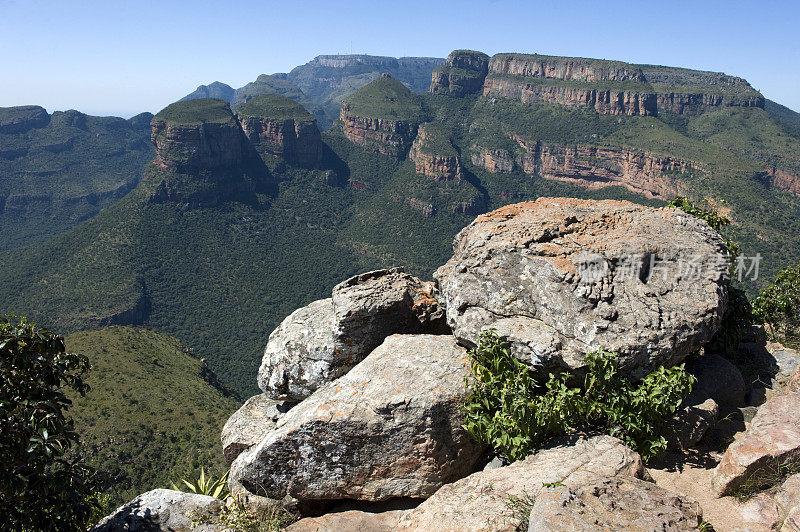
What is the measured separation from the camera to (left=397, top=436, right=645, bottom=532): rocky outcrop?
669 centimetres

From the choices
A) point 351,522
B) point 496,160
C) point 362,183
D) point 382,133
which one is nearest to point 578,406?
point 351,522

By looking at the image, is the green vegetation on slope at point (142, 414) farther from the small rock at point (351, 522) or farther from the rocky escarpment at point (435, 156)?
the rocky escarpment at point (435, 156)

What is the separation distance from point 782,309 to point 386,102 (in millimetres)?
175635

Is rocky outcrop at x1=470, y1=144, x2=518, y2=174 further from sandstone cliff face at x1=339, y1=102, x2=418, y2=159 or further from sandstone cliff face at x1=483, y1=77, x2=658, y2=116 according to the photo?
sandstone cliff face at x1=339, y1=102, x2=418, y2=159

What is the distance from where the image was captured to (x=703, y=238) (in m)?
10.6

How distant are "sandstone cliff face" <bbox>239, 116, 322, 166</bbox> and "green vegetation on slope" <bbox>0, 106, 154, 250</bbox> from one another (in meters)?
62.8

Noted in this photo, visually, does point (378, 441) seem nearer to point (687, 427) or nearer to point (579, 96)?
point (687, 427)

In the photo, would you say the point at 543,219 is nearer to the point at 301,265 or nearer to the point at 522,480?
the point at 522,480

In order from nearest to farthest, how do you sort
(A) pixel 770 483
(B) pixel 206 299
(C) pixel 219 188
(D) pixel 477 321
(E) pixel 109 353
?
(A) pixel 770 483
(D) pixel 477 321
(E) pixel 109 353
(B) pixel 206 299
(C) pixel 219 188

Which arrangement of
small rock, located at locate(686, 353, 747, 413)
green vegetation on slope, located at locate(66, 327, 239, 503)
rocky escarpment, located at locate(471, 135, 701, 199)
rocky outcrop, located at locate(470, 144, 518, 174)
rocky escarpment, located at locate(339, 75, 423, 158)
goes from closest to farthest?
1. small rock, located at locate(686, 353, 747, 413)
2. green vegetation on slope, located at locate(66, 327, 239, 503)
3. rocky escarpment, located at locate(471, 135, 701, 199)
4. rocky outcrop, located at locate(470, 144, 518, 174)
5. rocky escarpment, located at locate(339, 75, 423, 158)

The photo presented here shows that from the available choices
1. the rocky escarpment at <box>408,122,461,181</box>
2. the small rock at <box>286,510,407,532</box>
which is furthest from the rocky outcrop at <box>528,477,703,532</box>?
the rocky escarpment at <box>408,122,461,181</box>

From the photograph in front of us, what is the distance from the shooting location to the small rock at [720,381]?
32.7 feet

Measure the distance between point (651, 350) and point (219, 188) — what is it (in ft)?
436

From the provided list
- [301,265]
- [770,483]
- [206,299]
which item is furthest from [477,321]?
[301,265]
